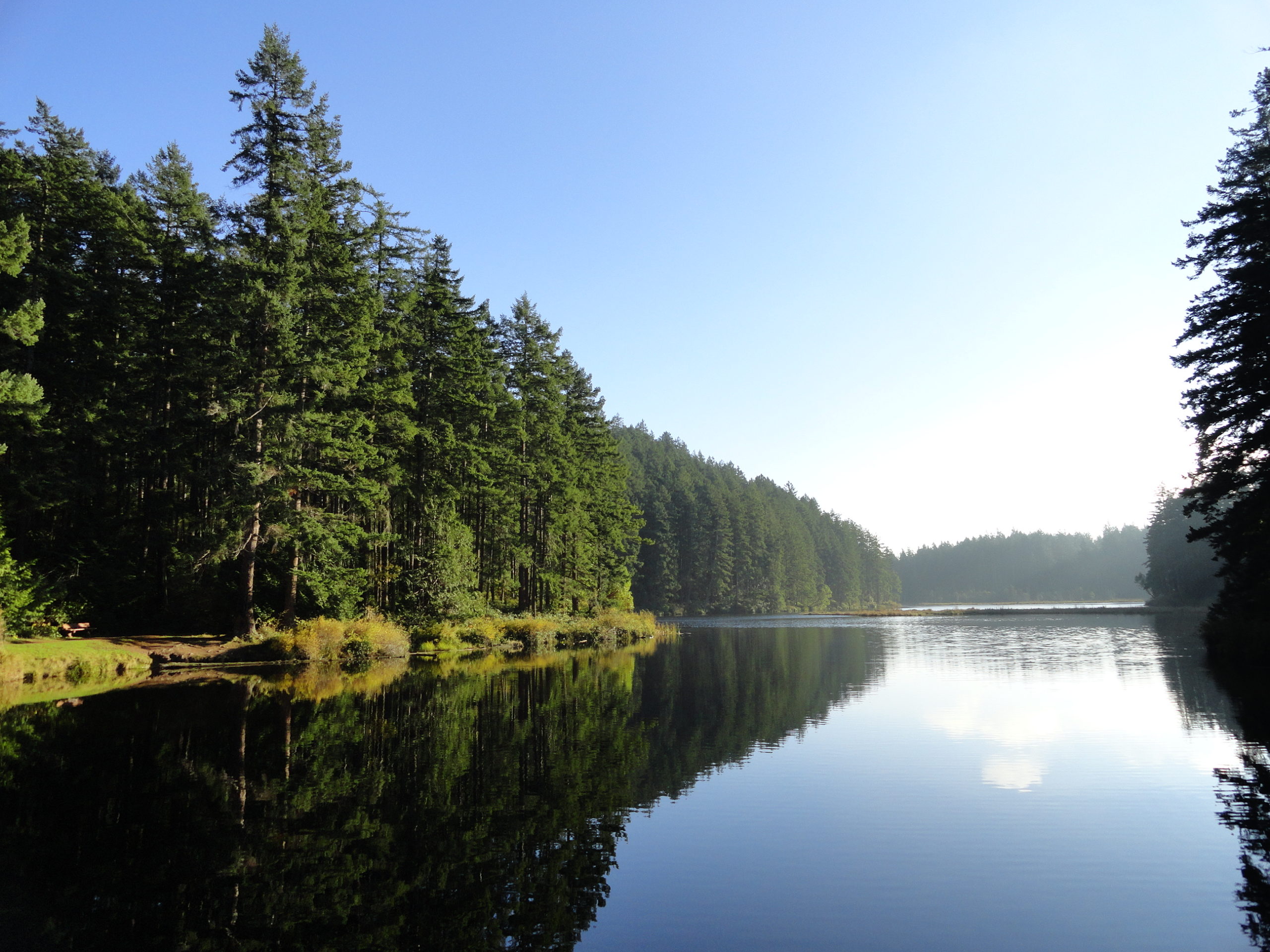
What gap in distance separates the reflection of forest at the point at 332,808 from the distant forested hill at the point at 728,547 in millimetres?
86378

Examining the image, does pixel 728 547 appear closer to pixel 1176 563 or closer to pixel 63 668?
pixel 1176 563

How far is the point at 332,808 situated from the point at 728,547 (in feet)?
389

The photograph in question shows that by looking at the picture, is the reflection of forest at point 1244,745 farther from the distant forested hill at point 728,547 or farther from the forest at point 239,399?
the distant forested hill at point 728,547

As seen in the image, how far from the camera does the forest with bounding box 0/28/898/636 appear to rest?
94.2 feet

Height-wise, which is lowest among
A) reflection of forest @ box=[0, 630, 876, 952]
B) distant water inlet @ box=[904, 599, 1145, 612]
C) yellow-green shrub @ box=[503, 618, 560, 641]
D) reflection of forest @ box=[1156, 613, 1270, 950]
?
distant water inlet @ box=[904, 599, 1145, 612]

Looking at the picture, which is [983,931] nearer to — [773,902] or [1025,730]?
[773,902]

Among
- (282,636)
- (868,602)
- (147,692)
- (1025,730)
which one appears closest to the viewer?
(1025,730)

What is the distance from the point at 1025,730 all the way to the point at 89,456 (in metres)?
35.8

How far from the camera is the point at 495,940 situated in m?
6.58

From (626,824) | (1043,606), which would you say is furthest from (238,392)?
(1043,606)

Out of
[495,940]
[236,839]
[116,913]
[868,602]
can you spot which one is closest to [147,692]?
[236,839]

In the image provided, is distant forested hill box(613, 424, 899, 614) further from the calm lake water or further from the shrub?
the calm lake water

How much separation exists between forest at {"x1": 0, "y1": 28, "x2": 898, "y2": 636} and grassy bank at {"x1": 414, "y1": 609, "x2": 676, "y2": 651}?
1.33 metres

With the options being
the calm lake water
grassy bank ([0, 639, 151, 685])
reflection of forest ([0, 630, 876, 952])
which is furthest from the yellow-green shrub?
the calm lake water
